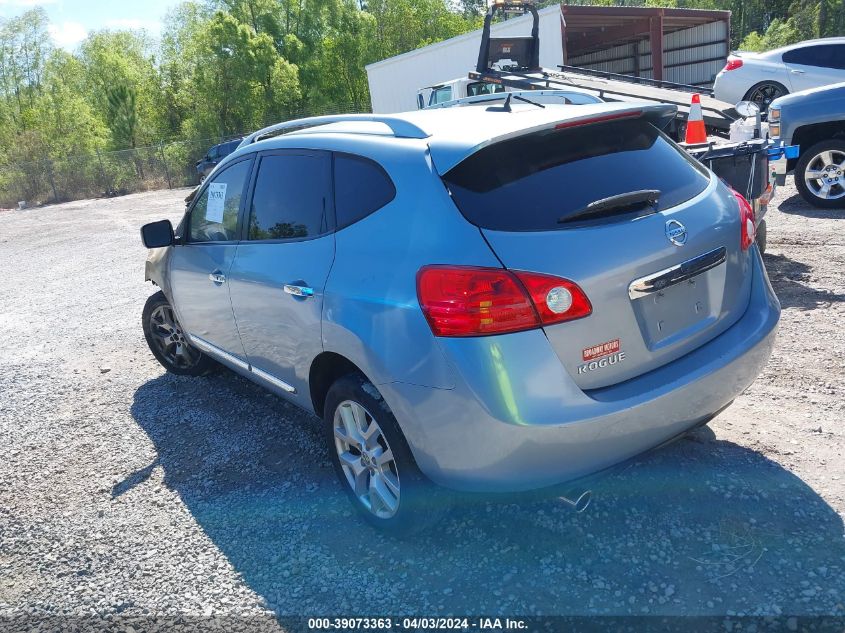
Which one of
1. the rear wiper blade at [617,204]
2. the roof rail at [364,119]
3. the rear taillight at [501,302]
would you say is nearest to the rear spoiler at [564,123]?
the roof rail at [364,119]

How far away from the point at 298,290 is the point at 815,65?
12633mm

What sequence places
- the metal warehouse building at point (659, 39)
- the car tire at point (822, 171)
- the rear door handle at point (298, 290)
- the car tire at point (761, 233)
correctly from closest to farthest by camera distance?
the rear door handle at point (298, 290), the car tire at point (761, 233), the car tire at point (822, 171), the metal warehouse building at point (659, 39)

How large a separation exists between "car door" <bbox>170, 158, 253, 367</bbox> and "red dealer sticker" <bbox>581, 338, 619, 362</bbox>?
225 centimetres

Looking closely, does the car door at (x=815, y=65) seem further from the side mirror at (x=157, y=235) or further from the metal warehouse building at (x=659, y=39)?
the side mirror at (x=157, y=235)

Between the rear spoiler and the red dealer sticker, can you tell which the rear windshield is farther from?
the red dealer sticker

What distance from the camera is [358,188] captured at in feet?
10.00

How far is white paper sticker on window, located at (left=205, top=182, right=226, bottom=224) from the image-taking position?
4211 millimetres

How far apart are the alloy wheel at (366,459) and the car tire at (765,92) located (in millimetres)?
12481

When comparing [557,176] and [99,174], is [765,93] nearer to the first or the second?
[557,176]

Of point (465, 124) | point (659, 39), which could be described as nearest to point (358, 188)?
point (465, 124)

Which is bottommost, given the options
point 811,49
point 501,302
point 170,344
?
point 170,344

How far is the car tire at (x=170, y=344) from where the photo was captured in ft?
17.3

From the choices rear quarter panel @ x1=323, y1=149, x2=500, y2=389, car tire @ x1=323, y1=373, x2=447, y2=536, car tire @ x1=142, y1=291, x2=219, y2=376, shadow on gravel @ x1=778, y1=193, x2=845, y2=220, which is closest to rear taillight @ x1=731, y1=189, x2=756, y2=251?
rear quarter panel @ x1=323, y1=149, x2=500, y2=389

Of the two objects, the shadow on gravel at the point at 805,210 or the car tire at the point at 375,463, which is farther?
the shadow on gravel at the point at 805,210
